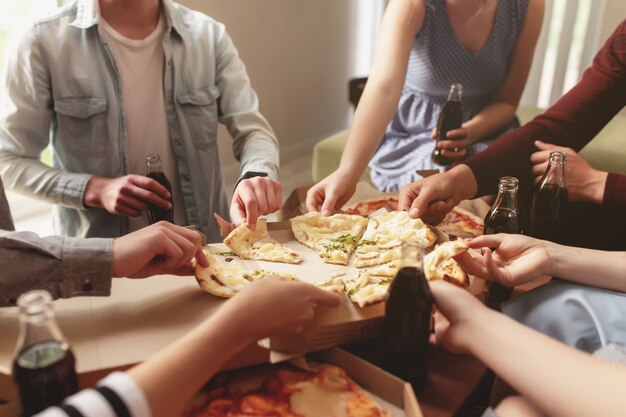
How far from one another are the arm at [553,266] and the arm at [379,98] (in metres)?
0.53

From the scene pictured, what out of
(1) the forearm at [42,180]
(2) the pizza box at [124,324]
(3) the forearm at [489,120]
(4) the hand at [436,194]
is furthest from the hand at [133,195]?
(3) the forearm at [489,120]

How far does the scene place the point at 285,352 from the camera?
2.81 feet

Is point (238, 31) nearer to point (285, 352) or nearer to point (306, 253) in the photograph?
point (306, 253)

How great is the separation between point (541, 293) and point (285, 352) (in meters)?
0.50

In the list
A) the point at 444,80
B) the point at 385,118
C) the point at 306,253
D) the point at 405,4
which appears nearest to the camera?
the point at 306,253

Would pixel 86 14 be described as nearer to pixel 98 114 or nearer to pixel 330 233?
pixel 98 114

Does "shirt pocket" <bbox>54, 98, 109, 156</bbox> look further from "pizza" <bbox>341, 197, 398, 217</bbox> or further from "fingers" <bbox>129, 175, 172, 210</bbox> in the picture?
"pizza" <bbox>341, 197, 398, 217</bbox>

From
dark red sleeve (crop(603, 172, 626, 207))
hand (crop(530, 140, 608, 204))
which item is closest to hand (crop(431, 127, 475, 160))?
hand (crop(530, 140, 608, 204))

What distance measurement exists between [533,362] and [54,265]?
813 mm

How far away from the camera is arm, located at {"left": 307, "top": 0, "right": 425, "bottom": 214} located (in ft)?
5.00

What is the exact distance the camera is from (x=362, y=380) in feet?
2.73

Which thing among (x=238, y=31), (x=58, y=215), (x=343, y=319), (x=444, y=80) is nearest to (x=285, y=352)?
(x=343, y=319)

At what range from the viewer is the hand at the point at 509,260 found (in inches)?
40.4

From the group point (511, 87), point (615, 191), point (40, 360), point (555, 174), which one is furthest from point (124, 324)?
point (511, 87)
